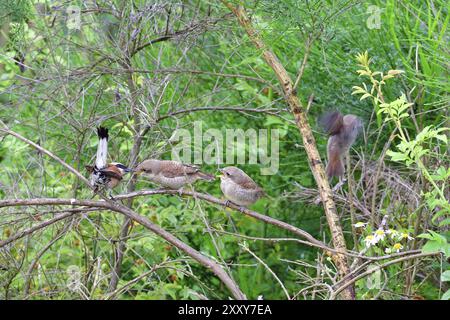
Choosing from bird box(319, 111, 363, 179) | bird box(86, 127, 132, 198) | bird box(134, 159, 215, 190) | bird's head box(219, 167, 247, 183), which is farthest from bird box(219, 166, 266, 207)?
bird box(86, 127, 132, 198)

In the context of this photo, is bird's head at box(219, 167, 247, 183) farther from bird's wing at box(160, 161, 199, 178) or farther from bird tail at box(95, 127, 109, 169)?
bird tail at box(95, 127, 109, 169)

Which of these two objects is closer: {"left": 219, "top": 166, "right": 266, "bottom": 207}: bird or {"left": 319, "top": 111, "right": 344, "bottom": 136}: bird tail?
{"left": 319, "top": 111, "right": 344, "bottom": 136}: bird tail

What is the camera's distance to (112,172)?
3.75 metres

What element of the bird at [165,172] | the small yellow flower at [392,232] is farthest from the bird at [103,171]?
the small yellow flower at [392,232]

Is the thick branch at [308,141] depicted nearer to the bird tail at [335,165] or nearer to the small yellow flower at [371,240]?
the small yellow flower at [371,240]

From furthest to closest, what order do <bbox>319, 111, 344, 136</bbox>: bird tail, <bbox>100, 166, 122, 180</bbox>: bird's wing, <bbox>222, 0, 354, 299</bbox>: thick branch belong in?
1. <bbox>319, 111, 344, 136</bbox>: bird tail
2. <bbox>100, 166, 122, 180</bbox>: bird's wing
3. <bbox>222, 0, 354, 299</bbox>: thick branch

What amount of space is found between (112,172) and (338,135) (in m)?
1.34

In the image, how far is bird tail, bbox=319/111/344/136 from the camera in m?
4.36

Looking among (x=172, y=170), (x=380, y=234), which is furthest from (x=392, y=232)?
(x=172, y=170)

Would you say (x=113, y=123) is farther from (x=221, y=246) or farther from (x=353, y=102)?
(x=353, y=102)

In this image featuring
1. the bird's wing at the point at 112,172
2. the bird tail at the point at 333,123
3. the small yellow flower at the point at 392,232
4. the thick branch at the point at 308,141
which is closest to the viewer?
the small yellow flower at the point at 392,232

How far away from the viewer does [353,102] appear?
16.0 ft

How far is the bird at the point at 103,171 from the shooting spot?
364 centimetres
